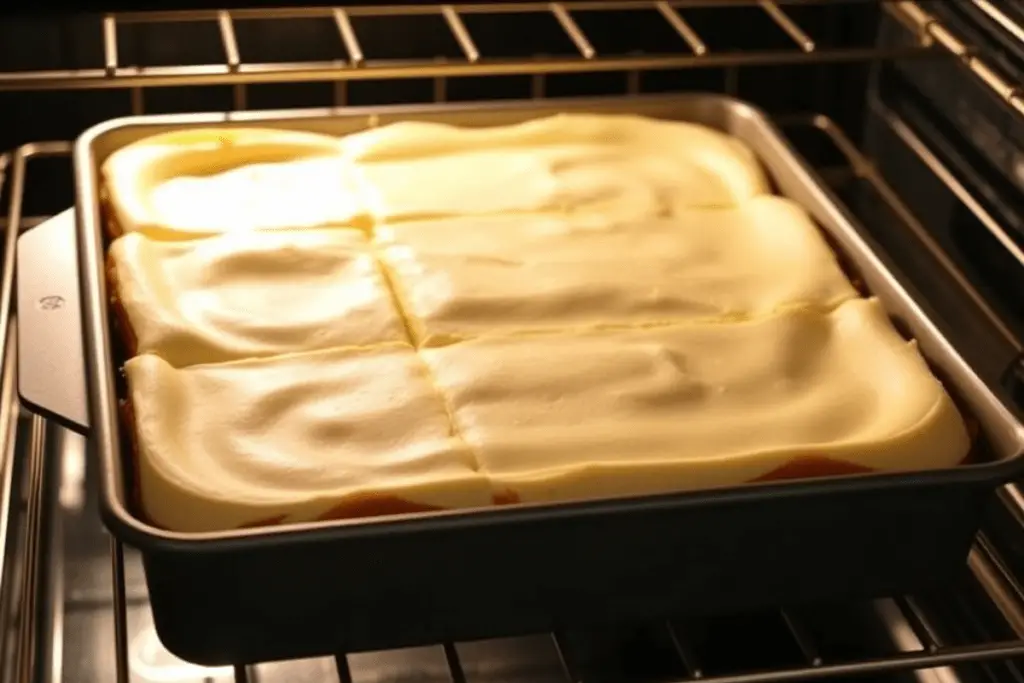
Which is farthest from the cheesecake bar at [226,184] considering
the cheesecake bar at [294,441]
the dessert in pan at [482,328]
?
the cheesecake bar at [294,441]

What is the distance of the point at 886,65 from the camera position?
1.25 m

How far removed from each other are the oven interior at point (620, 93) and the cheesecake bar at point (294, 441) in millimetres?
84

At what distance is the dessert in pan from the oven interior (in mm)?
64

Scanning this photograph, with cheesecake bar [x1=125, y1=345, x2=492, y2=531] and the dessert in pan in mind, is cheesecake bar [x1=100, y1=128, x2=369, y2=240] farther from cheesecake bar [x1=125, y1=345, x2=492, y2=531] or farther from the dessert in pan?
cheesecake bar [x1=125, y1=345, x2=492, y2=531]

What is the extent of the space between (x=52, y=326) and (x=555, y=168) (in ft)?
1.26

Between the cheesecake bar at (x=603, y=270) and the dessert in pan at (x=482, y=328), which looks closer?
the dessert in pan at (x=482, y=328)

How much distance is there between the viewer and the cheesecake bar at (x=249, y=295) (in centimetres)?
85

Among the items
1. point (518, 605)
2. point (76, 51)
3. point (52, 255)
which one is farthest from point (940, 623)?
point (76, 51)

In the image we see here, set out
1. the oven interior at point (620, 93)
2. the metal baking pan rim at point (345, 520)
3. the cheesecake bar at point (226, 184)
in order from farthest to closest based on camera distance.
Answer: the cheesecake bar at point (226, 184)
the oven interior at point (620, 93)
the metal baking pan rim at point (345, 520)

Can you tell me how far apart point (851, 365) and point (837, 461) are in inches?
4.9

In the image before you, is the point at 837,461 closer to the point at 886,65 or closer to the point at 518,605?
the point at 518,605

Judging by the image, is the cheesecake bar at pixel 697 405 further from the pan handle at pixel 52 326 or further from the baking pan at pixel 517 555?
the pan handle at pixel 52 326

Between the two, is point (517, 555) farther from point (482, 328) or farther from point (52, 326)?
point (52, 326)

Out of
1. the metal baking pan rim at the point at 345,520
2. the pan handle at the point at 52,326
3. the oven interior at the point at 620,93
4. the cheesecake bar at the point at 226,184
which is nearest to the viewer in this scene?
the metal baking pan rim at the point at 345,520
